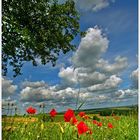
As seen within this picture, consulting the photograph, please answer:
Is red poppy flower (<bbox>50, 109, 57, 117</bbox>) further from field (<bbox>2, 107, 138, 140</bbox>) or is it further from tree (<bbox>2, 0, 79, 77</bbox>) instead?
tree (<bbox>2, 0, 79, 77</bbox>)

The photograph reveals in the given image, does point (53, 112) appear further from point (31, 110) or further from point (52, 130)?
point (52, 130)

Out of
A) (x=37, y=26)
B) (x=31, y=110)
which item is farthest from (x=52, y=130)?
(x=37, y=26)

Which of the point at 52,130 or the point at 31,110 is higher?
the point at 31,110

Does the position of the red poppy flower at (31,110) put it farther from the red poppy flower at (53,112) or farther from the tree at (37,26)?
the tree at (37,26)

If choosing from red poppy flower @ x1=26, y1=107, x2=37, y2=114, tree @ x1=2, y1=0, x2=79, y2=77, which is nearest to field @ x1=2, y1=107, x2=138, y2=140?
red poppy flower @ x1=26, y1=107, x2=37, y2=114

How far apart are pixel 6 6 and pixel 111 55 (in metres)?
9.11

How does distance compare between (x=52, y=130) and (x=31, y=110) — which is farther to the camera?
(x=52, y=130)

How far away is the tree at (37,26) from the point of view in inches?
465

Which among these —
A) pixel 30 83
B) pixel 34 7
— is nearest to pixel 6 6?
pixel 34 7

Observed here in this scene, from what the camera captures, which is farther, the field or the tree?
the tree

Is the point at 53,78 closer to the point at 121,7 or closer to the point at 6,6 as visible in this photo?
the point at 121,7

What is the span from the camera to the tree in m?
11.8

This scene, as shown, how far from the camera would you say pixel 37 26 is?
14.2 metres

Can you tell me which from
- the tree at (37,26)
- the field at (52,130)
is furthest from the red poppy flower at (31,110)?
the tree at (37,26)
